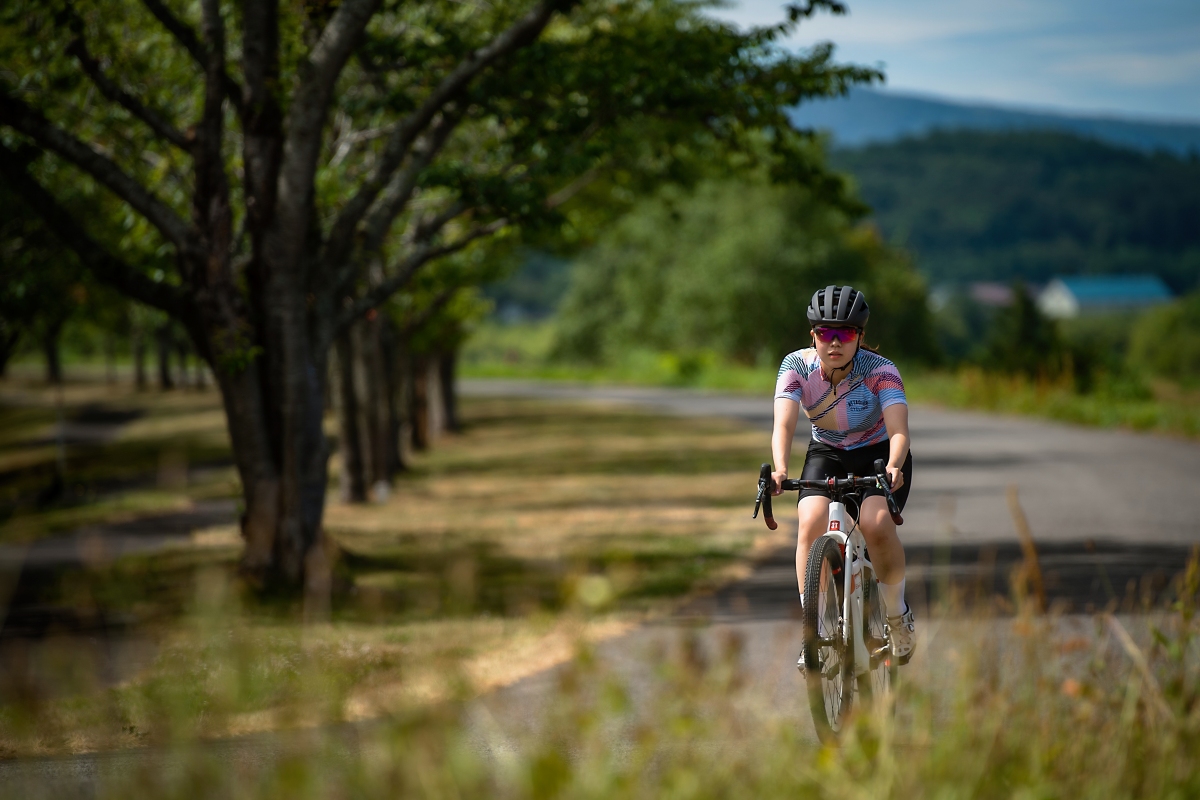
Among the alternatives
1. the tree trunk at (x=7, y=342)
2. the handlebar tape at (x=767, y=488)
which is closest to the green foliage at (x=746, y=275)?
the tree trunk at (x=7, y=342)

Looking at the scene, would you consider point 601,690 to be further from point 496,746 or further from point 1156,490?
point 1156,490

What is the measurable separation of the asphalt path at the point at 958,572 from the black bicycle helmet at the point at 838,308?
104 cm

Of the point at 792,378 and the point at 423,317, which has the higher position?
the point at 423,317

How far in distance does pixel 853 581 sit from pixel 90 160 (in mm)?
7282

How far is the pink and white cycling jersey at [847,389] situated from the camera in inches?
237

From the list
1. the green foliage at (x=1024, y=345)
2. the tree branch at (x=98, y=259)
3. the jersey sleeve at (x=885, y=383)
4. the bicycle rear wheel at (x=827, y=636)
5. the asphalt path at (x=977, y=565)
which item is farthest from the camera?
the green foliage at (x=1024, y=345)

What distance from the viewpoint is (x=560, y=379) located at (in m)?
67.5

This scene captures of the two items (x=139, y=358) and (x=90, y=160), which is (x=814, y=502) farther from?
(x=139, y=358)

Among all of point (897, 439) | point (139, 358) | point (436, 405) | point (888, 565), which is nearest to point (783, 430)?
point (897, 439)

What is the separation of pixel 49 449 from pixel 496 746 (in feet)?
92.1

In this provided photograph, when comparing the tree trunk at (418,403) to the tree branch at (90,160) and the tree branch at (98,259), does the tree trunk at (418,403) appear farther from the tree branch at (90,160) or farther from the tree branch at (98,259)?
the tree branch at (90,160)

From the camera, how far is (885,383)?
6.02 metres

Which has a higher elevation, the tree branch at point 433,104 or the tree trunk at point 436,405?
the tree branch at point 433,104

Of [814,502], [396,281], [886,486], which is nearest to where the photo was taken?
[886,486]
